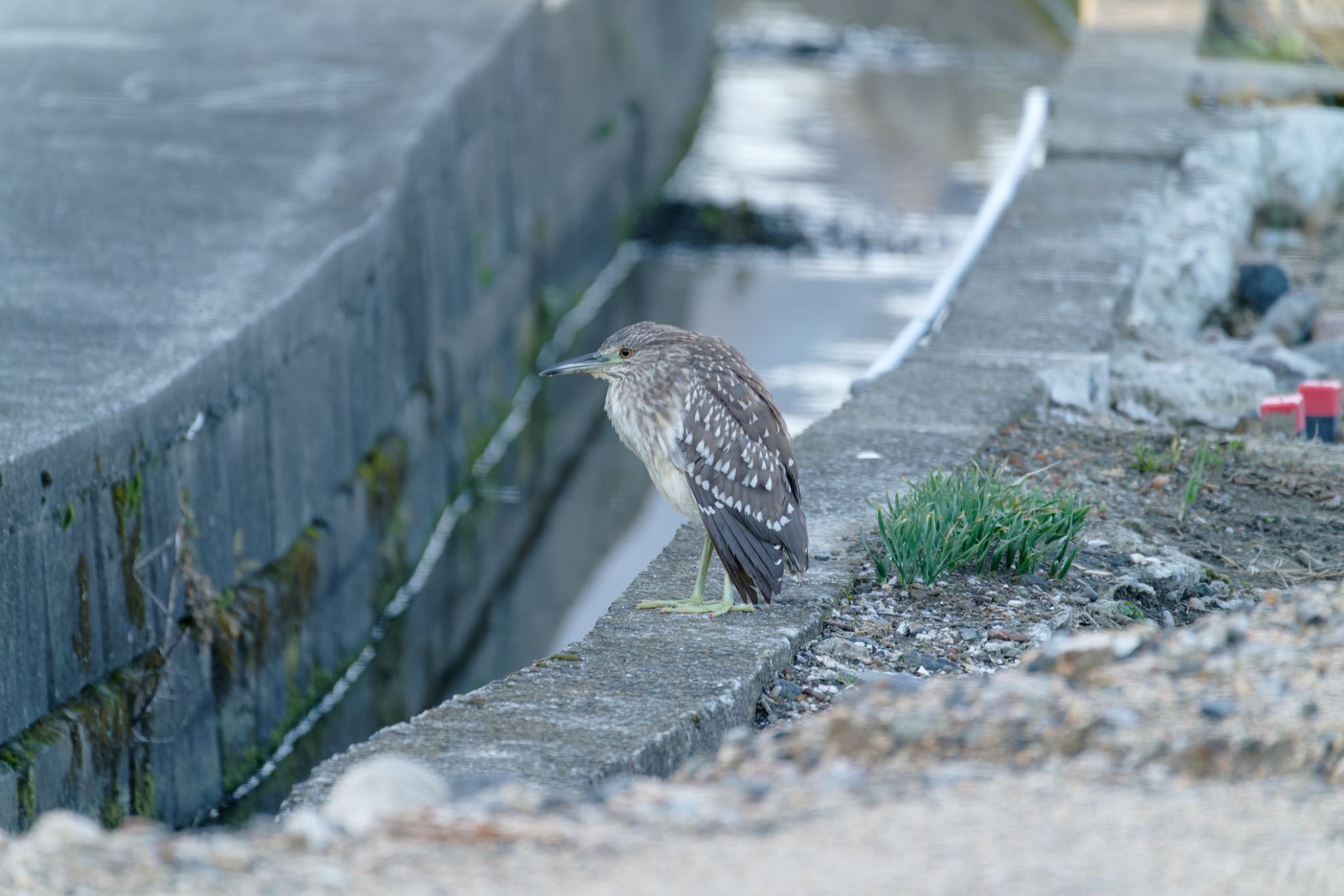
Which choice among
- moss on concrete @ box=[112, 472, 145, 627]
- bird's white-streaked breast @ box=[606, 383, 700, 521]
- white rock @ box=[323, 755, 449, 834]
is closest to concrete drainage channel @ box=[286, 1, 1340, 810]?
bird's white-streaked breast @ box=[606, 383, 700, 521]

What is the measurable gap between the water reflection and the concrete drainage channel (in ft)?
5.72

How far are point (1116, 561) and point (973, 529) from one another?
0.48 metres

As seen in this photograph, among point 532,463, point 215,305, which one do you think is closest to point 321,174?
point 215,305

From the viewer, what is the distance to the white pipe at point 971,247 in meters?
5.95

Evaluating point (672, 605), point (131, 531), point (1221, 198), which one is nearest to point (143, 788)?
point (131, 531)

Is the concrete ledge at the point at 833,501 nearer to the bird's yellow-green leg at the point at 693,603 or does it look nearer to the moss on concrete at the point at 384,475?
the bird's yellow-green leg at the point at 693,603

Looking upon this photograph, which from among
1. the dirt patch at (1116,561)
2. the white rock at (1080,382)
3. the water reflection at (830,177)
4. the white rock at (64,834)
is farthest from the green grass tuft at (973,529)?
the water reflection at (830,177)

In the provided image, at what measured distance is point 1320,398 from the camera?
5.57 meters

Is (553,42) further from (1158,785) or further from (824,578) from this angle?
(1158,785)

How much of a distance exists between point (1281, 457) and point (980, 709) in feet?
8.94

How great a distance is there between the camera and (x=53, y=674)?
4.52 meters

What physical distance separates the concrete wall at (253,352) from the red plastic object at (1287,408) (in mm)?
3295

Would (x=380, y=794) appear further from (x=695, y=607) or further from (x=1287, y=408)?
(x=1287, y=408)

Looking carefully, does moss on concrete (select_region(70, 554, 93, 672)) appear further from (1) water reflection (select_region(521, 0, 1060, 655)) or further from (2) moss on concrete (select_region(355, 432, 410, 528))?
(1) water reflection (select_region(521, 0, 1060, 655))
